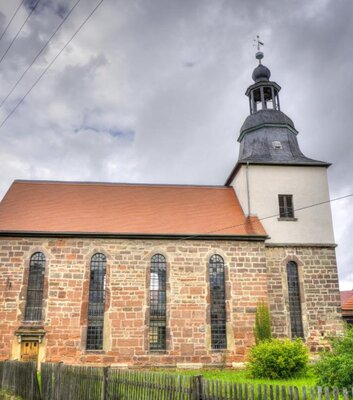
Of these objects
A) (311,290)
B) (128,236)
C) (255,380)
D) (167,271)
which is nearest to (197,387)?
(255,380)

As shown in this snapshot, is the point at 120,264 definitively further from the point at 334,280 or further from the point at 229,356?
the point at 334,280

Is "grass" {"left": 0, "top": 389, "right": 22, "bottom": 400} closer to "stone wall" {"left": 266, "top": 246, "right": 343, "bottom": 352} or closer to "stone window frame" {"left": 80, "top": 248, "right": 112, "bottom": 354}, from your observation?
"stone window frame" {"left": 80, "top": 248, "right": 112, "bottom": 354}

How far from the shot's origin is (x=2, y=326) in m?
17.5

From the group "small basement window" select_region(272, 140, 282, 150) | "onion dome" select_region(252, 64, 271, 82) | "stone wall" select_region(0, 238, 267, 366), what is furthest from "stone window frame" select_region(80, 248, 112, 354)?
"onion dome" select_region(252, 64, 271, 82)

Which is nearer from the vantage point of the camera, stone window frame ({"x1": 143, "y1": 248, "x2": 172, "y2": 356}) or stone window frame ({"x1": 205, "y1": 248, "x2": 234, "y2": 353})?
stone window frame ({"x1": 143, "y1": 248, "x2": 172, "y2": 356})

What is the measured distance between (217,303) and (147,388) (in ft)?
36.8

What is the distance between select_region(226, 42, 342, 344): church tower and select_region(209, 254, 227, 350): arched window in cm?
236

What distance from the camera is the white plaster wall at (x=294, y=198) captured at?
20578mm

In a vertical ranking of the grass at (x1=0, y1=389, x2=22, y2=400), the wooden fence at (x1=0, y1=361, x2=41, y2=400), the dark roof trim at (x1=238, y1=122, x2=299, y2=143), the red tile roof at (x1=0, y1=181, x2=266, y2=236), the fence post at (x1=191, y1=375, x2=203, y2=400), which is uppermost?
the dark roof trim at (x1=238, y1=122, x2=299, y2=143)

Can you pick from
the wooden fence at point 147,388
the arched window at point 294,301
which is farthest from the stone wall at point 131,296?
the wooden fence at point 147,388

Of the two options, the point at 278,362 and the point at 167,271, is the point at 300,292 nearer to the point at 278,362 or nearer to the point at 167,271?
the point at 278,362

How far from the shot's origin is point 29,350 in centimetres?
1742

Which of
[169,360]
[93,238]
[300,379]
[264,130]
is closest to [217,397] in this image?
[300,379]

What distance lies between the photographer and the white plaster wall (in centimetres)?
2058
